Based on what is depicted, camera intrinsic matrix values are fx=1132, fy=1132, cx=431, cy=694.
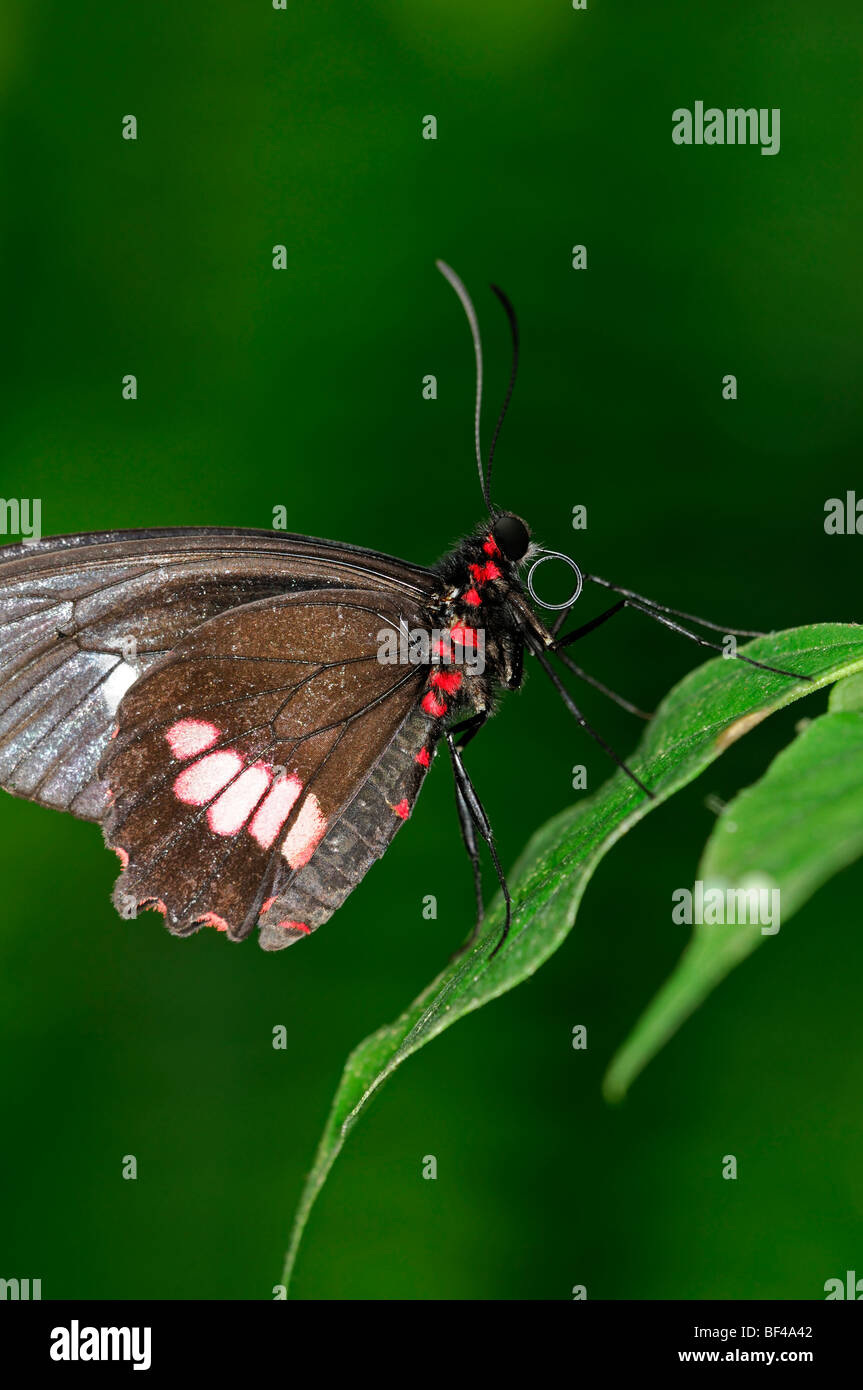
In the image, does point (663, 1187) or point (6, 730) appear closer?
point (6, 730)

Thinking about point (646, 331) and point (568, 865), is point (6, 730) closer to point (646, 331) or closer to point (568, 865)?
point (568, 865)

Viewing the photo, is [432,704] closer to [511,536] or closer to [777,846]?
[511,536]

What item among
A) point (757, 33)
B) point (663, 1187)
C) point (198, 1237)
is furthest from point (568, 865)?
point (757, 33)

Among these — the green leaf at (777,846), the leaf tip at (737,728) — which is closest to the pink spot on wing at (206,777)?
the leaf tip at (737,728)

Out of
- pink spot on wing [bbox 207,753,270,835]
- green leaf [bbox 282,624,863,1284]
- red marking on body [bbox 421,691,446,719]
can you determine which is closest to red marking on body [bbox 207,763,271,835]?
pink spot on wing [bbox 207,753,270,835]

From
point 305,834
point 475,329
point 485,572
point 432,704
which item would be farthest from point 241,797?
point 475,329

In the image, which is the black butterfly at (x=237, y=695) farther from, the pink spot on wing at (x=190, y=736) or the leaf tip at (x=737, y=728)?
Answer: the leaf tip at (x=737, y=728)

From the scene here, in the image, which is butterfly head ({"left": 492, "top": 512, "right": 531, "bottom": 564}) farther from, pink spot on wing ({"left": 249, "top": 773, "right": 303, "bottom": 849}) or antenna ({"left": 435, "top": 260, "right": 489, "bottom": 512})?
pink spot on wing ({"left": 249, "top": 773, "right": 303, "bottom": 849})
